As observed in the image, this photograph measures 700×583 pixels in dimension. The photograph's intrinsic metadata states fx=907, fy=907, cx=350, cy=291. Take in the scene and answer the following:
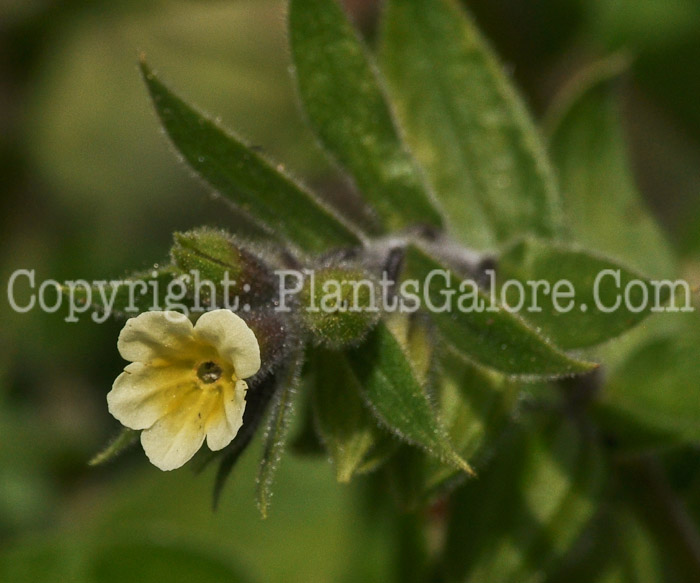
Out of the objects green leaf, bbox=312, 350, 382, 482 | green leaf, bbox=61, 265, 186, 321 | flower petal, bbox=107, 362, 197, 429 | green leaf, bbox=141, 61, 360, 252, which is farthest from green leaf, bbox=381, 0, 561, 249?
Answer: flower petal, bbox=107, 362, 197, 429

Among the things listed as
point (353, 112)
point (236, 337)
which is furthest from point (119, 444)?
point (353, 112)

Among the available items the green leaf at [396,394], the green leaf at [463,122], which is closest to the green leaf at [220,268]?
the green leaf at [396,394]

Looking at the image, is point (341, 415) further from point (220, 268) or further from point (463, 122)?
point (463, 122)

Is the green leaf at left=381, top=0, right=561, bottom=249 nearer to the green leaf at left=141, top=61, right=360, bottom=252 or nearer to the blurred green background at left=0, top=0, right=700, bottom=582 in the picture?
the green leaf at left=141, top=61, right=360, bottom=252

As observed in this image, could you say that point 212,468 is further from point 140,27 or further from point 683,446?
point 140,27

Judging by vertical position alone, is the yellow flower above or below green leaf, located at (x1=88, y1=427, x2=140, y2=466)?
above

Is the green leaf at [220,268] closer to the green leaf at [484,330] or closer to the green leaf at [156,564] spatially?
Answer: the green leaf at [484,330]
